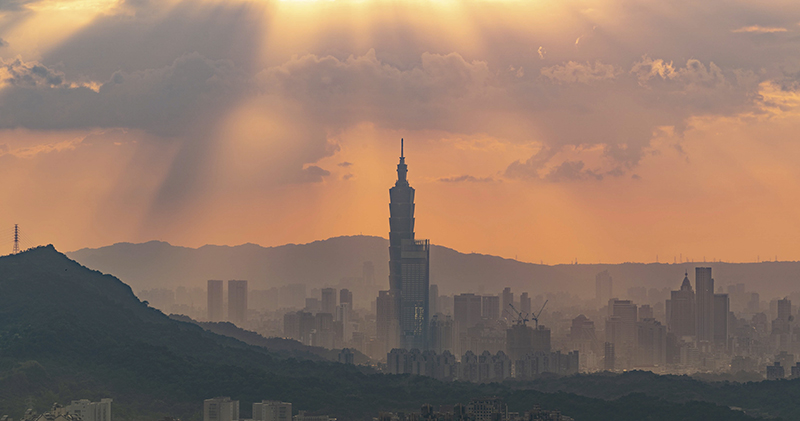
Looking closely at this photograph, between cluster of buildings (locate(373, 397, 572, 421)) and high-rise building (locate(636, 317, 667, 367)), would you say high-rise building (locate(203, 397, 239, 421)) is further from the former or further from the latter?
high-rise building (locate(636, 317, 667, 367))

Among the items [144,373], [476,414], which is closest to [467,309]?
[144,373]

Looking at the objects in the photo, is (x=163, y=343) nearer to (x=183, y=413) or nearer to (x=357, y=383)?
(x=357, y=383)

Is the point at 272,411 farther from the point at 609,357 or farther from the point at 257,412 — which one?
the point at 609,357

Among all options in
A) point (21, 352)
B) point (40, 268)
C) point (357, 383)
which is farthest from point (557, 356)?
point (21, 352)

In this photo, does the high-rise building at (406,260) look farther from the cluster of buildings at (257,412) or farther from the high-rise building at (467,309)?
the cluster of buildings at (257,412)

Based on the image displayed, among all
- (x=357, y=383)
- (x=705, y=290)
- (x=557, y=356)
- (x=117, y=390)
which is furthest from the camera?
(x=705, y=290)
